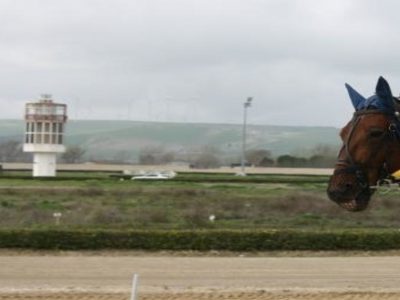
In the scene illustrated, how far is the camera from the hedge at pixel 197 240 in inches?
839

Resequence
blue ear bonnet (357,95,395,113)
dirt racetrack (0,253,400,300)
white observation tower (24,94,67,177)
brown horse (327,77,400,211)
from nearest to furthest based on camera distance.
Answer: brown horse (327,77,400,211) → blue ear bonnet (357,95,395,113) → dirt racetrack (0,253,400,300) → white observation tower (24,94,67,177)

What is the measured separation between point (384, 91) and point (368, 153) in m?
0.30

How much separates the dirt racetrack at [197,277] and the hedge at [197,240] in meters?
0.82

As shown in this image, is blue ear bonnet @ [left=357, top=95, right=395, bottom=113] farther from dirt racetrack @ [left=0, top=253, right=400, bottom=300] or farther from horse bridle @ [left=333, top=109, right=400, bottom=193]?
dirt racetrack @ [left=0, top=253, right=400, bottom=300]

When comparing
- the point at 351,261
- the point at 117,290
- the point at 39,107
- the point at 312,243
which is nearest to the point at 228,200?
the point at 312,243

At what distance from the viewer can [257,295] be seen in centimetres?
1184

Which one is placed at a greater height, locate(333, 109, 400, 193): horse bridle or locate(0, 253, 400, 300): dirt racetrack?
locate(333, 109, 400, 193): horse bridle

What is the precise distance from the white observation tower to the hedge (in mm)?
49481

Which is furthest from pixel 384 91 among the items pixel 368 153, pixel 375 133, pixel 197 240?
pixel 197 240

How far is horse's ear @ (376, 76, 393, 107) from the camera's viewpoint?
355cm

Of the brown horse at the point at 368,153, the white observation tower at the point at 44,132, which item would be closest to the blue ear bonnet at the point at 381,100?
the brown horse at the point at 368,153

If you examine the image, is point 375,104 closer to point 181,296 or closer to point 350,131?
point 350,131

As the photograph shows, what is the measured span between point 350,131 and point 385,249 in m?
19.3

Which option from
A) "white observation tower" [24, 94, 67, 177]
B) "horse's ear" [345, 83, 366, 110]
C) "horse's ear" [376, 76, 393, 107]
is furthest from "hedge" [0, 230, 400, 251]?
"white observation tower" [24, 94, 67, 177]
